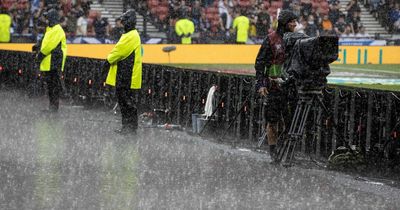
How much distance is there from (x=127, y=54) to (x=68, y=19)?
21318mm

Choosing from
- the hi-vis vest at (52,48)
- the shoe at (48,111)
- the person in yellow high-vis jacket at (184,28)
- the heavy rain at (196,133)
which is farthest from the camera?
the person in yellow high-vis jacket at (184,28)

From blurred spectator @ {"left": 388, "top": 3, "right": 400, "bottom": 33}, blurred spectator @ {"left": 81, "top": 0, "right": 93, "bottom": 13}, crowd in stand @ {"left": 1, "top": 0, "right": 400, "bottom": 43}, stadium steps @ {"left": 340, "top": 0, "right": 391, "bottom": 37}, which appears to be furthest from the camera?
stadium steps @ {"left": 340, "top": 0, "right": 391, "bottom": 37}

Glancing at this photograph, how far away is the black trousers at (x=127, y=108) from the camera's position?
1811 cm

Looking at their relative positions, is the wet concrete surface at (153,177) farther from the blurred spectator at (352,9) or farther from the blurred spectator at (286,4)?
the blurred spectator at (352,9)

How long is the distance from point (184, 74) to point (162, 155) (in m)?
4.93

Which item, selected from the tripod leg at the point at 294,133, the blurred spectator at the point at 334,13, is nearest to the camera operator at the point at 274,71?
the tripod leg at the point at 294,133

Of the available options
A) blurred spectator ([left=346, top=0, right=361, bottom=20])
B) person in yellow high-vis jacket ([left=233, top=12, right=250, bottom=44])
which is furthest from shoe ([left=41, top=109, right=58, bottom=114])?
blurred spectator ([left=346, top=0, right=361, bottom=20])

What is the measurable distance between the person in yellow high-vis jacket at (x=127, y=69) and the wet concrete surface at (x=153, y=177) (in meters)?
0.32

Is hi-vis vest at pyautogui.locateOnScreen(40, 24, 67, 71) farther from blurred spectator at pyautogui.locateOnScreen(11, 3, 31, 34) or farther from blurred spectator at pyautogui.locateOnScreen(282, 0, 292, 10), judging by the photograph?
blurred spectator at pyautogui.locateOnScreen(282, 0, 292, 10)

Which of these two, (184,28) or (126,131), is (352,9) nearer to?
(184,28)

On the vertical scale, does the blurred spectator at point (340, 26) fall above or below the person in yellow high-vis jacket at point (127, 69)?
below

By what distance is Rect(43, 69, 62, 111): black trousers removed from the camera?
2139 centimetres

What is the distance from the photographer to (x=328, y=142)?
15.1 meters

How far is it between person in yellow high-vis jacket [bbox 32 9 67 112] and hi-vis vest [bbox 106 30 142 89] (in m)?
3.41
